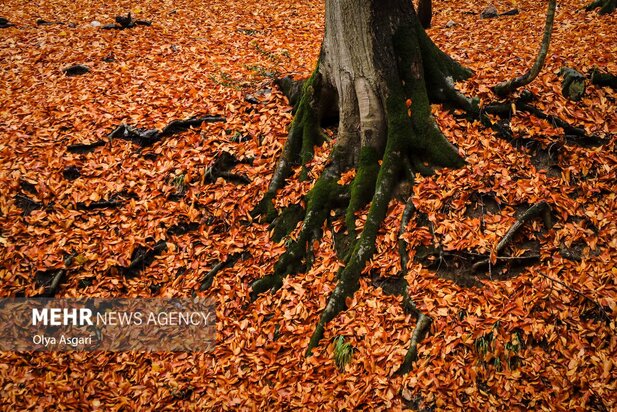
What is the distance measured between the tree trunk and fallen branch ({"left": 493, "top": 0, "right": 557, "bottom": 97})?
1.43 feet

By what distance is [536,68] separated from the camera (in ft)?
15.0

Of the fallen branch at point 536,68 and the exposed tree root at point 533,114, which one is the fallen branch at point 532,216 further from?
the fallen branch at point 536,68

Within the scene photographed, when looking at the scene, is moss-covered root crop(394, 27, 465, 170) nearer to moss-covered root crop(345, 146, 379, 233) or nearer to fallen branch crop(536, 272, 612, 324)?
moss-covered root crop(345, 146, 379, 233)

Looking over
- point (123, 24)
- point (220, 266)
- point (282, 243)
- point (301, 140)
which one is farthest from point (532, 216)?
point (123, 24)

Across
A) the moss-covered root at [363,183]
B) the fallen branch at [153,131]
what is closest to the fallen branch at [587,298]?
the moss-covered root at [363,183]

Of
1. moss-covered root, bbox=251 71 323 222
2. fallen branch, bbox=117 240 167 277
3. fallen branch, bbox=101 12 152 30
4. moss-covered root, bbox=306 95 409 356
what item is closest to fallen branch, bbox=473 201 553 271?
moss-covered root, bbox=306 95 409 356

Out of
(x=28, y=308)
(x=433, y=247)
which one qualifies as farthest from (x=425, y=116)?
(x=28, y=308)

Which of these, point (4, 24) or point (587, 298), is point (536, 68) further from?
point (4, 24)

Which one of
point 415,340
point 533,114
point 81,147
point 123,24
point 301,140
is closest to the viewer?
point 415,340

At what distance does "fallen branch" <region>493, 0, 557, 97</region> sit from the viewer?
4.39m

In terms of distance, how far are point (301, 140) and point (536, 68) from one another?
2.97 m

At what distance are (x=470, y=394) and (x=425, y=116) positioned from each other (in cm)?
308

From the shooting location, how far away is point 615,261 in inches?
151

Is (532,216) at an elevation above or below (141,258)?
above
